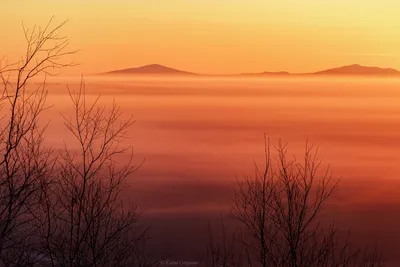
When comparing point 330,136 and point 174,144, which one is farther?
point 330,136

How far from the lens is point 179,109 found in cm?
18000

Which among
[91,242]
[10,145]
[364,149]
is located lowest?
[364,149]

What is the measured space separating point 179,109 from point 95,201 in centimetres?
16712

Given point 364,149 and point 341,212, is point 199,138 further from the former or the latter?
point 341,212

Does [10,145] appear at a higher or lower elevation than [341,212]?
higher

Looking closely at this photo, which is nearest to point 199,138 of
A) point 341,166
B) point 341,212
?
point 341,166

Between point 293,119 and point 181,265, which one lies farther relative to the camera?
point 293,119

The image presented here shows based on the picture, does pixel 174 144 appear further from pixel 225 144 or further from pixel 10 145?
pixel 10 145

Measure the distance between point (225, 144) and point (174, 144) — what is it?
6.23 meters

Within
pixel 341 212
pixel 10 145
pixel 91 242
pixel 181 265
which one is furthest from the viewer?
pixel 341 212

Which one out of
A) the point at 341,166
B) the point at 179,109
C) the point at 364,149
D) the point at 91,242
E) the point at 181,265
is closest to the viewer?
the point at 91,242

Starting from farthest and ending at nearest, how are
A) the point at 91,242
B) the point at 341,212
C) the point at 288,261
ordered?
the point at 341,212, the point at 288,261, the point at 91,242

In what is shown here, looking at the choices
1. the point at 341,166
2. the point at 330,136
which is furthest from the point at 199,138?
the point at 341,166

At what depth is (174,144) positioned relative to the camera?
280 ft
